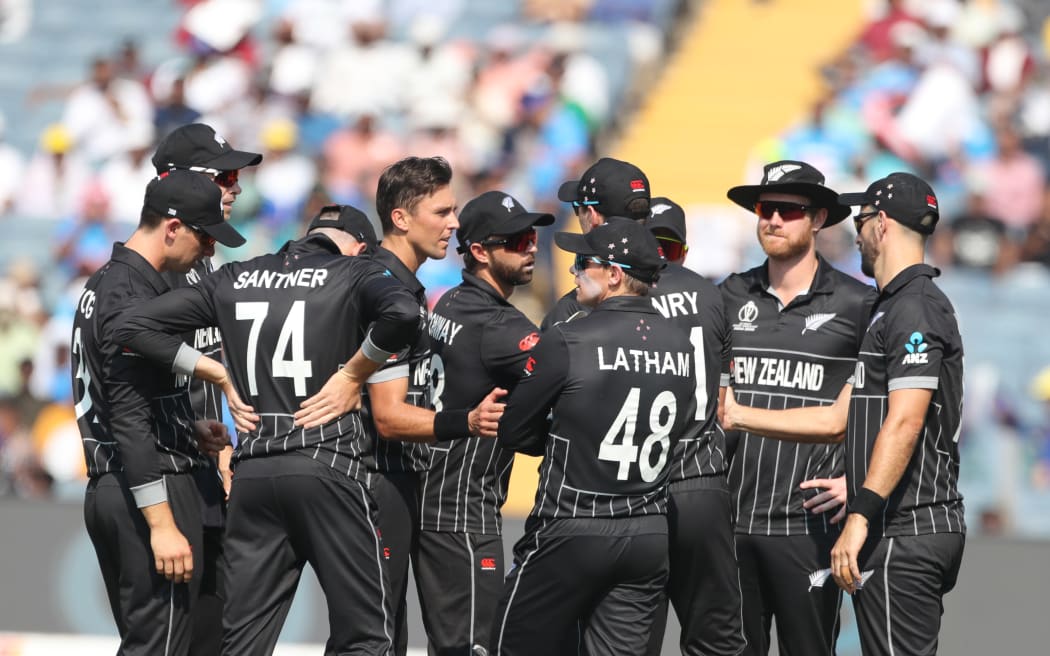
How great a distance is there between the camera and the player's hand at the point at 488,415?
560cm

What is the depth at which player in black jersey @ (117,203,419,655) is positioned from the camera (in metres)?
5.39

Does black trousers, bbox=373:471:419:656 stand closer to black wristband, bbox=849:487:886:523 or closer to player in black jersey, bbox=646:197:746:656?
player in black jersey, bbox=646:197:746:656

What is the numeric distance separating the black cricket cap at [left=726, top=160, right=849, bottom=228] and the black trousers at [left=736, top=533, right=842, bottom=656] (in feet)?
4.81

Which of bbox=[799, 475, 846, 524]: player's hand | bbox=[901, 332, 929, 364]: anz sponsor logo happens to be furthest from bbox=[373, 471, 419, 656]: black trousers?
bbox=[901, 332, 929, 364]: anz sponsor logo

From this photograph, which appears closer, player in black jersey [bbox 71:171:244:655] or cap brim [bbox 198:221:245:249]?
player in black jersey [bbox 71:171:244:655]

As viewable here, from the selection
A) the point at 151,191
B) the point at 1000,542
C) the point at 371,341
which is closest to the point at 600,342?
the point at 371,341

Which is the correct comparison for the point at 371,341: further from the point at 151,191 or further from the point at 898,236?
the point at 898,236

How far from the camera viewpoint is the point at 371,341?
5395mm

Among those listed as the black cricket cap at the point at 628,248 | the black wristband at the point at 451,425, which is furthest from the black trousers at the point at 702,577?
the black cricket cap at the point at 628,248

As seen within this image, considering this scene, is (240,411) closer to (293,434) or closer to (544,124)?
(293,434)

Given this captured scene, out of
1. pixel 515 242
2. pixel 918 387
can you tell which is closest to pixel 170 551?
pixel 515 242

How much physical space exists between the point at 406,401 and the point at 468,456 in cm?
43

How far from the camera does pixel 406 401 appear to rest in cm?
610

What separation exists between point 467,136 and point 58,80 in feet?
16.6
